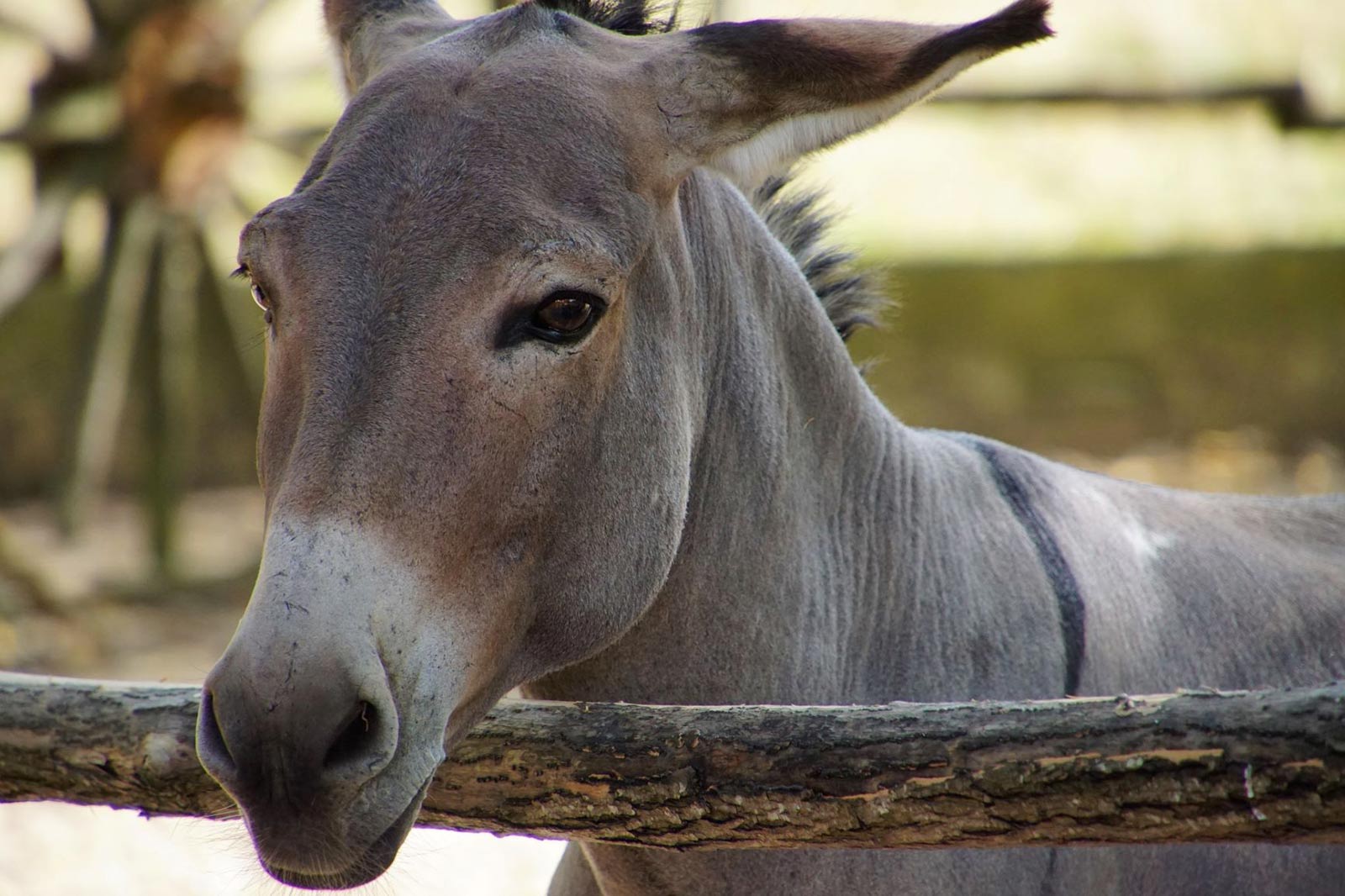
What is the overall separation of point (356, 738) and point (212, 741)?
0.19 metres

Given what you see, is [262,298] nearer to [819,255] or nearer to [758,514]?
[758,514]

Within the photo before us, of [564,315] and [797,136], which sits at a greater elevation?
[797,136]

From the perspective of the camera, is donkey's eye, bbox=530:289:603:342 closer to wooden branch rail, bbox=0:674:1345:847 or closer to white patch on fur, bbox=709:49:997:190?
white patch on fur, bbox=709:49:997:190

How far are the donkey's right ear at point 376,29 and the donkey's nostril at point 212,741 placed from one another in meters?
1.18

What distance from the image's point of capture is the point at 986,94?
31.6ft

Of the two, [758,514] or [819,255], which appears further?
[819,255]

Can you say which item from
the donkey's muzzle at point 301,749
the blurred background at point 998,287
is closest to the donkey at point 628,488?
the donkey's muzzle at point 301,749

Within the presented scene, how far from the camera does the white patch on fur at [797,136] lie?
217 cm

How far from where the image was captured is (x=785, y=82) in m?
2.18

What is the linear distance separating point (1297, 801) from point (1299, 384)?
8.61 metres

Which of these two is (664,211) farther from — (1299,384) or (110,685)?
(1299,384)

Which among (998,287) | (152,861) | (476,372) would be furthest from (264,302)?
(998,287)

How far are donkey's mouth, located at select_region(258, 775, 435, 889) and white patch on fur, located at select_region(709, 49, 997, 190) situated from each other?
3.72 ft

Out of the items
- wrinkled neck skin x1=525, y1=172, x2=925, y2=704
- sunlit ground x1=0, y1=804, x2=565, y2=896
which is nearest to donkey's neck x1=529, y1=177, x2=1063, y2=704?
wrinkled neck skin x1=525, y1=172, x2=925, y2=704
